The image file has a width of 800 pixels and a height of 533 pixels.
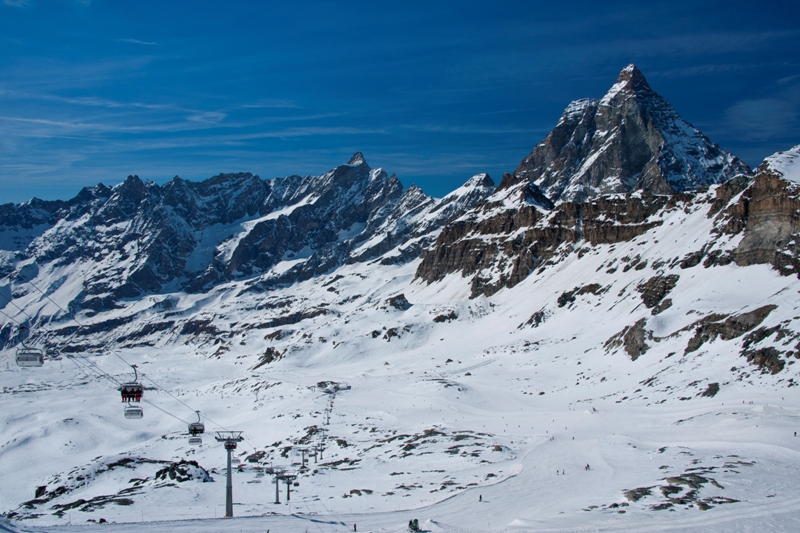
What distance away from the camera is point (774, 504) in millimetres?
33219

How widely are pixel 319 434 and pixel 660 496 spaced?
51.5 meters

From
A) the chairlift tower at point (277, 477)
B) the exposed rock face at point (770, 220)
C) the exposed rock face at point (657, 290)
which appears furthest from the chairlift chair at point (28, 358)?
the exposed rock face at point (770, 220)

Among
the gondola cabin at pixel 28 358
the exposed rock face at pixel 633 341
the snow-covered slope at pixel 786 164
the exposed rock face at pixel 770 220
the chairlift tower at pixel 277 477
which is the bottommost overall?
the chairlift tower at pixel 277 477

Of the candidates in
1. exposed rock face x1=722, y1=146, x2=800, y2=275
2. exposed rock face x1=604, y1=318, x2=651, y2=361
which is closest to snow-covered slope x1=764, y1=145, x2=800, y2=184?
exposed rock face x1=722, y1=146, x2=800, y2=275

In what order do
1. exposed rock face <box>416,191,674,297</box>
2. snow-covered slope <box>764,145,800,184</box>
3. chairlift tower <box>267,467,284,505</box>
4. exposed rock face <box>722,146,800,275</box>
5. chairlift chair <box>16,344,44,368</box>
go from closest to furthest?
chairlift chair <box>16,344,44,368</box>, chairlift tower <box>267,467,284,505</box>, exposed rock face <box>722,146,800,275</box>, snow-covered slope <box>764,145,800,184</box>, exposed rock face <box>416,191,674,297</box>

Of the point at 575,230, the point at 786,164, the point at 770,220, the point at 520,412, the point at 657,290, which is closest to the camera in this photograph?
the point at 520,412

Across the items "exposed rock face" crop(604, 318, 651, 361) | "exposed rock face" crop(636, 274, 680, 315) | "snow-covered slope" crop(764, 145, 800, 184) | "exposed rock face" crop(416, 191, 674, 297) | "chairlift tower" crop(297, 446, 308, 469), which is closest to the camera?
"chairlift tower" crop(297, 446, 308, 469)

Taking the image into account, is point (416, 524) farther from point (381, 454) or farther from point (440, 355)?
point (440, 355)

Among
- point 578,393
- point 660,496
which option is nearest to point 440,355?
point 578,393

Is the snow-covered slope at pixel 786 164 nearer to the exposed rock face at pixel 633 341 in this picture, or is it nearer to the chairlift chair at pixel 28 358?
the exposed rock face at pixel 633 341

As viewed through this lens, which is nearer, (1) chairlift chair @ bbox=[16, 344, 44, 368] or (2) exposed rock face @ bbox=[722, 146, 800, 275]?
(1) chairlift chair @ bbox=[16, 344, 44, 368]

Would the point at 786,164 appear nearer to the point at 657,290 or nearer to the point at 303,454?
the point at 657,290

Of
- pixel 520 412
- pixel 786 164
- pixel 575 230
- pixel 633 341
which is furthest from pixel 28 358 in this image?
pixel 575 230

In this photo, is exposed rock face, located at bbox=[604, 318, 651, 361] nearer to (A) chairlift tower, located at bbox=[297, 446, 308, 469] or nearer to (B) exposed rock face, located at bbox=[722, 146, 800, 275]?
(B) exposed rock face, located at bbox=[722, 146, 800, 275]
